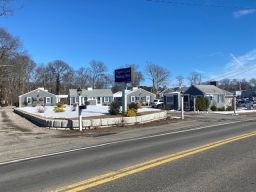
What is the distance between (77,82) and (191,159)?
449ft

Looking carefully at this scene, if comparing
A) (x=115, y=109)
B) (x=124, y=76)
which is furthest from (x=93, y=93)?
(x=115, y=109)

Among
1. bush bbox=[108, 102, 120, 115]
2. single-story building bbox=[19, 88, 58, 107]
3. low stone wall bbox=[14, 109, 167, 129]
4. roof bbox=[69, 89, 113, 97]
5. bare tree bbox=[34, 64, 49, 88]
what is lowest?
low stone wall bbox=[14, 109, 167, 129]

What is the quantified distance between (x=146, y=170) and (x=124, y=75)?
2625 centimetres

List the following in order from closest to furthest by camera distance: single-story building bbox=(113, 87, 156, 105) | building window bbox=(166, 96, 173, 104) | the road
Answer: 1. the road
2. building window bbox=(166, 96, 173, 104)
3. single-story building bbox=(113, 87, 156, 105)

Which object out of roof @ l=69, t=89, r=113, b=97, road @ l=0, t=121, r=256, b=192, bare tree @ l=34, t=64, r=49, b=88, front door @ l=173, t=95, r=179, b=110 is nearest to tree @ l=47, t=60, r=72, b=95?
bare tree @ l=34, t=64, r=49, b=88

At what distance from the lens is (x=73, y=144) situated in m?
17.5

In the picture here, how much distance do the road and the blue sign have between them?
21.4 m

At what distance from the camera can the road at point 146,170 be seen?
8094 millimetres

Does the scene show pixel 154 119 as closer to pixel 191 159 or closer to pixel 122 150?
pixel 122 150

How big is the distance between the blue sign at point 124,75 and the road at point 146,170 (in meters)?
21.4

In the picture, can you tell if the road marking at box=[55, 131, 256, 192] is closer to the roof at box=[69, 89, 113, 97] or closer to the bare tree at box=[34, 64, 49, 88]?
the roof at box=[69, 89, 113, 97]

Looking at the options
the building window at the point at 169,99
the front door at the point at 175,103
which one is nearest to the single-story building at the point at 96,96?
the building window at the point at 169,99

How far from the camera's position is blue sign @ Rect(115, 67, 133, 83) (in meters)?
35.3

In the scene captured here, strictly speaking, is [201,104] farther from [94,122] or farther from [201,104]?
[94,122]
